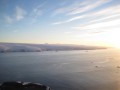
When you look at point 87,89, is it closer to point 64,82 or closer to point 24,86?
point 64,82

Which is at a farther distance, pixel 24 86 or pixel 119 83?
pixel 119 83

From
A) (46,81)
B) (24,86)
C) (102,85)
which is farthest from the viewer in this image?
(46,81)

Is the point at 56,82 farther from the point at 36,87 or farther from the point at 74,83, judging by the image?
the point at 36,87

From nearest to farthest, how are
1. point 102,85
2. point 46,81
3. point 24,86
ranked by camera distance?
1. point 24,86
2. point 102,85
3. point 46,81

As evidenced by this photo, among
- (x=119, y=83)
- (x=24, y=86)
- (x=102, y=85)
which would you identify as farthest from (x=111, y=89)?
(x=24, y=86)

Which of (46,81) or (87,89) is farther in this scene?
(46,81)

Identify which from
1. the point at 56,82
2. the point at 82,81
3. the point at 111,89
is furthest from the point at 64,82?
the point at 111,89

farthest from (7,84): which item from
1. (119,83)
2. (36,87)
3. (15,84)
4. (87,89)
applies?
(119,83)

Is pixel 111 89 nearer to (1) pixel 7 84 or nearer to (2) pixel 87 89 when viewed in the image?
(2) pixel 87 89
